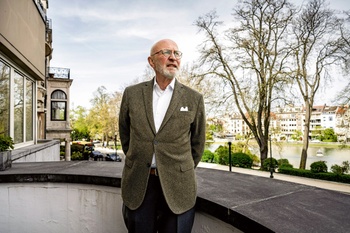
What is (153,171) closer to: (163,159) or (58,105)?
(163,159)

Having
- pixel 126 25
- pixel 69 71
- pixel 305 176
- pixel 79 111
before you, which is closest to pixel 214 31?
pixel 126 25

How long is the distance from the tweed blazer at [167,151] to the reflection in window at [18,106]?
4.59m

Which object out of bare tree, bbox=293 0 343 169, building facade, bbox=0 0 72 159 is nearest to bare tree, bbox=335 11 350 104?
bare tree, bbox=293 0 343 169

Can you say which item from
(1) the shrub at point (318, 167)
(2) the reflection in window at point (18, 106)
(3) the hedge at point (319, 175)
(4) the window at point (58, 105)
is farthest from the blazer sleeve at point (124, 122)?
(4) the window at point (58, 105)

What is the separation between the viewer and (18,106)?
5.28m

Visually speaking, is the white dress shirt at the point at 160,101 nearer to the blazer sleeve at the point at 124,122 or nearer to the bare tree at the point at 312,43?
the blazer sleeve at the point at 124,122

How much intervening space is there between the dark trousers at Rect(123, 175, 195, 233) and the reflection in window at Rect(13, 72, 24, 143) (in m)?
4.62

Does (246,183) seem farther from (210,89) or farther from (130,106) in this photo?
(210,89)

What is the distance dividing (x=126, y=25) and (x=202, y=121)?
2396 centimetres

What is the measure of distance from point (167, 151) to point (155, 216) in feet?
1.16

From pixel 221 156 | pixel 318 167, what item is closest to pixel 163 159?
pixel 318 167

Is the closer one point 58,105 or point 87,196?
point 87,196

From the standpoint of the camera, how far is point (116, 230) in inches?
79.7

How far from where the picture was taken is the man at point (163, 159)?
128 cm
